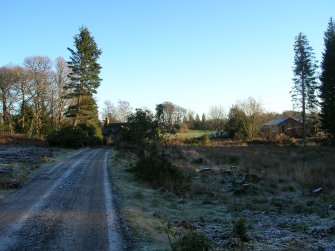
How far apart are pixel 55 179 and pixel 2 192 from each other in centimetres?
356

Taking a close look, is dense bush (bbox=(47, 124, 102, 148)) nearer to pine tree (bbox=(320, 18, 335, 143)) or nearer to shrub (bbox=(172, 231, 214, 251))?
pine tree (bbox=(320, 18, 335, 143))

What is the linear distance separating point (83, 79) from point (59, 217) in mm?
50290

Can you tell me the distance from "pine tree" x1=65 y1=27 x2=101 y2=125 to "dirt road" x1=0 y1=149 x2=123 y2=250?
4265 centimetres

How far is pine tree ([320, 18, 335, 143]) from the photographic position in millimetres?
52250

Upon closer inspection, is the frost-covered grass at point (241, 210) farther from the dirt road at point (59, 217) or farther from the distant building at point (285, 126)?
the distant building at point (285, 126)

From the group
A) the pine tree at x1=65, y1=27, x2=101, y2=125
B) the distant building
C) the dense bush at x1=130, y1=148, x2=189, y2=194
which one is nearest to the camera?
the dense bush at x1=130, y1=148, x2=189, y2=194

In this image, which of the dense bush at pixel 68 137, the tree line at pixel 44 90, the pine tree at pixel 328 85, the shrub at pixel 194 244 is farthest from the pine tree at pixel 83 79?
the shrub at pixel 194 244

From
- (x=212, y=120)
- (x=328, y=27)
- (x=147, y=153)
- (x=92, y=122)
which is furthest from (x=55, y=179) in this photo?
(x=212, y=120)

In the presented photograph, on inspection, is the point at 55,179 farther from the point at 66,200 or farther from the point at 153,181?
the point at 66,200

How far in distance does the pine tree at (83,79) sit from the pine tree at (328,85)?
3344cm

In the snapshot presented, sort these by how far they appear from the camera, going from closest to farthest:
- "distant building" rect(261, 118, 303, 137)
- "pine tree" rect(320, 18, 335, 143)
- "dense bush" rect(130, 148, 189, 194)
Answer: "dense bush" rect(130, 148, 189, 194)
"pine tree" rect(320, 18, 335, 143)
"distant building" rect(261, 118, 303, 137)

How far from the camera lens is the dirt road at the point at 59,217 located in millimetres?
7562

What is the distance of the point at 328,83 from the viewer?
53969 mm

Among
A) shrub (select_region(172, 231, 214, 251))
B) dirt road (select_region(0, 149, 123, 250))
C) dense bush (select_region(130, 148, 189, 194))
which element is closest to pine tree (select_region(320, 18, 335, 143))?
dense bush (select_region(130, 148, 189, 194))
